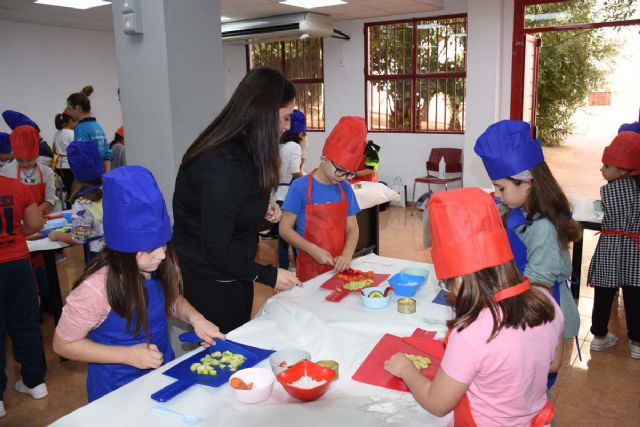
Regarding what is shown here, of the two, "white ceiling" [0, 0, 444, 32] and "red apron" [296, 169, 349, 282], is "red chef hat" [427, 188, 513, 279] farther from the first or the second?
"white ceiling" [0, 0, 444, 32]

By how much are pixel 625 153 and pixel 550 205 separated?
166 cm

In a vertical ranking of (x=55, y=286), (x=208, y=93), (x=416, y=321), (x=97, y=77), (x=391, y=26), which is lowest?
(x=55, y=286)

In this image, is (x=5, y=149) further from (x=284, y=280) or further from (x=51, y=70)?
(x=51, y=70)

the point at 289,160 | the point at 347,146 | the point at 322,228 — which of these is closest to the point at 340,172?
the point at 347,146

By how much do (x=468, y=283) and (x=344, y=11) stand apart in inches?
268

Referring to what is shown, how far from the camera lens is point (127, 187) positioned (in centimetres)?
142

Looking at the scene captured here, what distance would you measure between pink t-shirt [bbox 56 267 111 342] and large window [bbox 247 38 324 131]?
7562 millimetres

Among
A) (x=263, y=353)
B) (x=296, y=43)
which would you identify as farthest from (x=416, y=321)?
(x=296, y=43)

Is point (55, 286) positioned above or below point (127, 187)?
below

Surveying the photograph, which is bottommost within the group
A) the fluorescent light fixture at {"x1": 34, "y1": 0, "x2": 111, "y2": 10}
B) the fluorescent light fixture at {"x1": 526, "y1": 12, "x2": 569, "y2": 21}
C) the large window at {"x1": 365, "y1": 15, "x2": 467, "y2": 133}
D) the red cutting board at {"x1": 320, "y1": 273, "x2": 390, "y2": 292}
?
the red cutting board at {"x1": 320, "y1": 273, "x2": 390, "y2": 292}

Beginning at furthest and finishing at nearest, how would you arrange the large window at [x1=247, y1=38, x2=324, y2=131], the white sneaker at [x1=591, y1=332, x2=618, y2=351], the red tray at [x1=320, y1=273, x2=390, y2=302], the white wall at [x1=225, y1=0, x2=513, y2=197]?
the large window at [x1=247, y1=38, x2=324, y2=131] < the white wall at [x1=225, y1=0, x2=513, y2=197] < the white sneaker at [x1=591, y1=332, x2=618, y2=351] < the red tray at [x1=320, y1=273, x2=390, y2=302]

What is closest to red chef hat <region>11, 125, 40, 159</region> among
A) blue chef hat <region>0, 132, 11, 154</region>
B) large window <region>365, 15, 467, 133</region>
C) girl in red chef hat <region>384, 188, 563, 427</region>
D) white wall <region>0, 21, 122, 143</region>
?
blue chef hat <region>0, 132, 11, 154</region>

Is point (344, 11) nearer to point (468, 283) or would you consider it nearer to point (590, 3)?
point (590, 3)

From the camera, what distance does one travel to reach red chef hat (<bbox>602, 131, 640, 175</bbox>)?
10.2 ft
